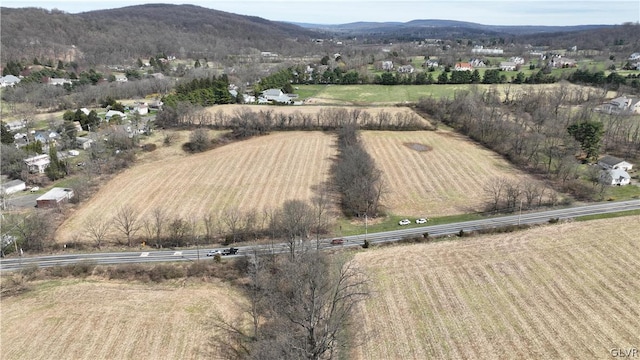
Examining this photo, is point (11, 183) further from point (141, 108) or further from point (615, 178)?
point (615, 178)

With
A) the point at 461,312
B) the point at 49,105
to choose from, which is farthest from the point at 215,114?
the point at 461,312

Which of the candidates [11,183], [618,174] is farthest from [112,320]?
[618,174]

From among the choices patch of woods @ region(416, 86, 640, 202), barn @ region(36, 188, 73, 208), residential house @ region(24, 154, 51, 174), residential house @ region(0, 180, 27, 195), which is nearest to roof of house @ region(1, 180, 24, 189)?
residential house @ region(0, 180, 27, 195)

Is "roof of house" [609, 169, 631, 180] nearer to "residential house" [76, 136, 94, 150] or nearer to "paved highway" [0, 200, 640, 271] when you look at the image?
"paved highway" [0, 200, 640, 271]

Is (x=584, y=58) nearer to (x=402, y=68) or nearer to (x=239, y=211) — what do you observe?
(x=402, y=68)

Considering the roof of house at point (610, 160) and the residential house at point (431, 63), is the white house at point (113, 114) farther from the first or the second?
the residential house at point (431, 63)

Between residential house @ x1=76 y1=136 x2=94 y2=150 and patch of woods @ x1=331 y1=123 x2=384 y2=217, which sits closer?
patch of woods @ x1=331 y1=123 x2=384 y2=217

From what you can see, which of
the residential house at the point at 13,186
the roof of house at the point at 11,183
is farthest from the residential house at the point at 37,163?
the residential house at the point at 13,186
